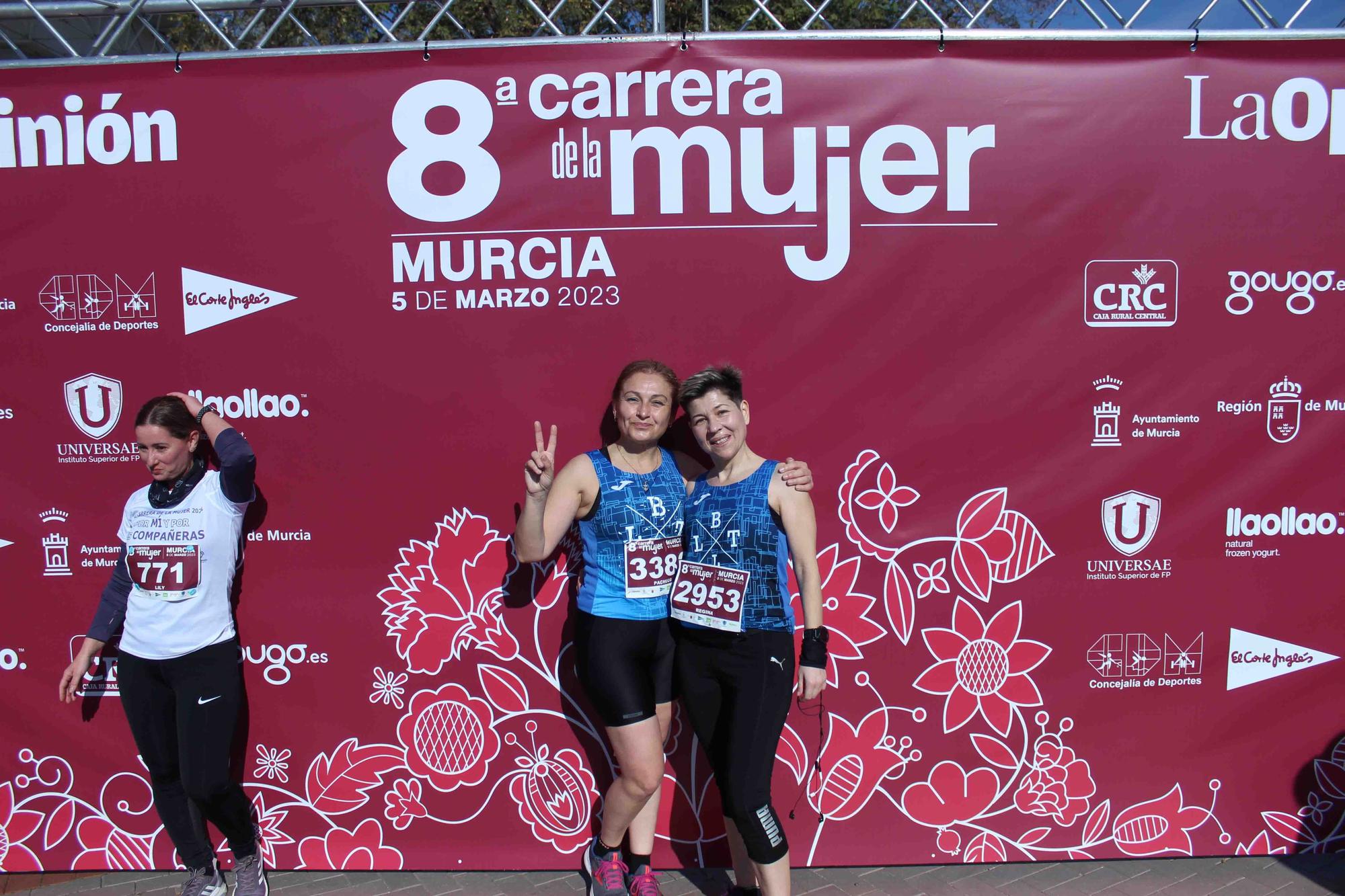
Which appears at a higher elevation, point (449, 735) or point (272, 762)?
point (449, 735)

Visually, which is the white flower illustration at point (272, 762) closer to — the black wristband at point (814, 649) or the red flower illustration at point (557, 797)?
the red flower illustration at point (557, 797)

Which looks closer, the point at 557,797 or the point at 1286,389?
the point at 1286,389

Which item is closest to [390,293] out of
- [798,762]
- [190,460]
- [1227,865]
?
[190,460]

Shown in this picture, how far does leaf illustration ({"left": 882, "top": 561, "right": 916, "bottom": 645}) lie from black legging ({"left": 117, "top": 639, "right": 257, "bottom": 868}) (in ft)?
7.79

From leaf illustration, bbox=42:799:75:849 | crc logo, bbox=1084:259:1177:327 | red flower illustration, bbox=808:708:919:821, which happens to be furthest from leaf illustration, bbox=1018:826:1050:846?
leaf illustration, bbox=42:799:75:849

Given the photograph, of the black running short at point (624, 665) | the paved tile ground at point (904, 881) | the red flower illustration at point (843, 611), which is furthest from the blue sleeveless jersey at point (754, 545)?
the paved tile ground at point (904, 881)

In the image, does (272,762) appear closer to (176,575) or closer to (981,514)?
(176,575)

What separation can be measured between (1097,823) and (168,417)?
12.2 feet

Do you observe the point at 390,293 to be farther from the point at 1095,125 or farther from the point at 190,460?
the point at 1095,125

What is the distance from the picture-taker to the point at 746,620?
276 cm

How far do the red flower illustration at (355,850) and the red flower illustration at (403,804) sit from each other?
71mm

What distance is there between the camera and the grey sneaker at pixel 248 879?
3.15m

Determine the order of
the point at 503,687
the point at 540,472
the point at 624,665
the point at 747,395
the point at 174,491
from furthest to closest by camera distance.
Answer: the point at 503,687, the point at 747,395, the point at 174,491, the point at 624,665, the point at 540,472

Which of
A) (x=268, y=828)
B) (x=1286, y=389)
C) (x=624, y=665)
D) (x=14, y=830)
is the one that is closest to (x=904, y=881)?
(x=624, y=665)
